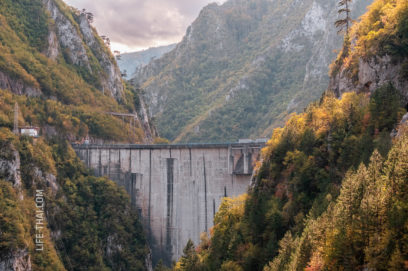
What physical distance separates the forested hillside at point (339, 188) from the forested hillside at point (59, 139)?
19383mm

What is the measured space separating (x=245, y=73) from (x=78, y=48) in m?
83.6

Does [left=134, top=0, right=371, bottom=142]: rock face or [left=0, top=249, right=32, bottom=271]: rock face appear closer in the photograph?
[left=0, top=249, right=32, bottom=271]: rock face

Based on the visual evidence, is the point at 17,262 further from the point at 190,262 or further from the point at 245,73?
the point at 245,73

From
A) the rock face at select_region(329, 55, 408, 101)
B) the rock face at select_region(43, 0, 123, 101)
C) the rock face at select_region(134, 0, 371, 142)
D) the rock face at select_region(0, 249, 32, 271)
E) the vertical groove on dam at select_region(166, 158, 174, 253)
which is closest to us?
the rock face at select_region(329, 55, 408, 101)

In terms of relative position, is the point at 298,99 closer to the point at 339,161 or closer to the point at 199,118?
the point at 199,118

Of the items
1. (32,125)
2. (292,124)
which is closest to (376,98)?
(292,124)

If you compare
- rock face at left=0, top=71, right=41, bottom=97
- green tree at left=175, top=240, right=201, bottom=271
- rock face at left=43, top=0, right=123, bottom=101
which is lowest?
green tree at left=175, top=240, right=201, bottom=271

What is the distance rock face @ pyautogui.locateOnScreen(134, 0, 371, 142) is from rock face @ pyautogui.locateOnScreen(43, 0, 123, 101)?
49.0 m

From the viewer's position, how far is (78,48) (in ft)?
301

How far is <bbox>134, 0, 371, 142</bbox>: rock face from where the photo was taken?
141500mm

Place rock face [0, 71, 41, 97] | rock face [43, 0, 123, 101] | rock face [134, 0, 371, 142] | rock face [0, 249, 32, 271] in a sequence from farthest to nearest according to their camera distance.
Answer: rock face [134, 0, 371, 142] → rock face [43, 0, 123, 101] → rock face [0, 71, 41, 97] → rock face [0, 249, 32, 271]

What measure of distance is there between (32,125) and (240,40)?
137 metres

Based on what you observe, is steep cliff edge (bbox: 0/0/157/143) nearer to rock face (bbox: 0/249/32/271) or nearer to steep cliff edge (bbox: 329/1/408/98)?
rock face (bbox: 0/249/32/271)

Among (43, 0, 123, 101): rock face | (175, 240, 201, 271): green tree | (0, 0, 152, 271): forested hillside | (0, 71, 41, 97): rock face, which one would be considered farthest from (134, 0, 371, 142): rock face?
(175, 240, 201, 271): green tree
